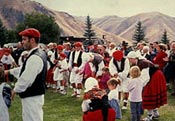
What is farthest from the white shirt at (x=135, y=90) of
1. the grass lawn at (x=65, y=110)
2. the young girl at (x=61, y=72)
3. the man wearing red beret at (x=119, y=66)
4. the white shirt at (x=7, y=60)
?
the white shirt at (x=7, y=60)

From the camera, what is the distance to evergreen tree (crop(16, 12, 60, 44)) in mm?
69125

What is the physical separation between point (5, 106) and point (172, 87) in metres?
8.59

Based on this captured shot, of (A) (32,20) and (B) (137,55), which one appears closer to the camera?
(B) (137,55)

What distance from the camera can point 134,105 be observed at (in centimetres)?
825

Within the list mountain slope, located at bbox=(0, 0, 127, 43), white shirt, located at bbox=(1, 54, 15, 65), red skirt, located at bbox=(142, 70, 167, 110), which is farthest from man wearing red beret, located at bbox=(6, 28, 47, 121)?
mountain slope, located at bbox=(0, 0, 127, 43)

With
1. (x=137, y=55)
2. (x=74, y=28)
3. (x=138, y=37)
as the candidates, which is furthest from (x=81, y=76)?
(x=74, y=28)

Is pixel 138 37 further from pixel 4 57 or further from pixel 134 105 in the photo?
pixel 134 105

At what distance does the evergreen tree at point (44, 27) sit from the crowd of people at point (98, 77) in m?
52.3

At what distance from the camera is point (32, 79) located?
5773 mm

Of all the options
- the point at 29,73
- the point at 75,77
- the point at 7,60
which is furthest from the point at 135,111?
the point at 7,60

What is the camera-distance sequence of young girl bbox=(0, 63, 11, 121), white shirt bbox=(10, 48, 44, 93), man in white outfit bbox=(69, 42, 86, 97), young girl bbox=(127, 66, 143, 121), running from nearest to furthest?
white shirt bbox=(10, 48, 44, 93) → young girl bbox=(0, 63, 11, 121) → young girl bbox=(127, 66, 143, 121) → man in white outfit bbox=(69, 42, 86, 97)

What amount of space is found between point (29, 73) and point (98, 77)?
19.2 feet

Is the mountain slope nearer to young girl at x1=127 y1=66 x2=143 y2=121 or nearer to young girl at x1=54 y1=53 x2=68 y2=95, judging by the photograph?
young girl at x1=54 y1=53 x2=68 y2=95

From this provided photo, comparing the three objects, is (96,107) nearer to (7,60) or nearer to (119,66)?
(119,66)
